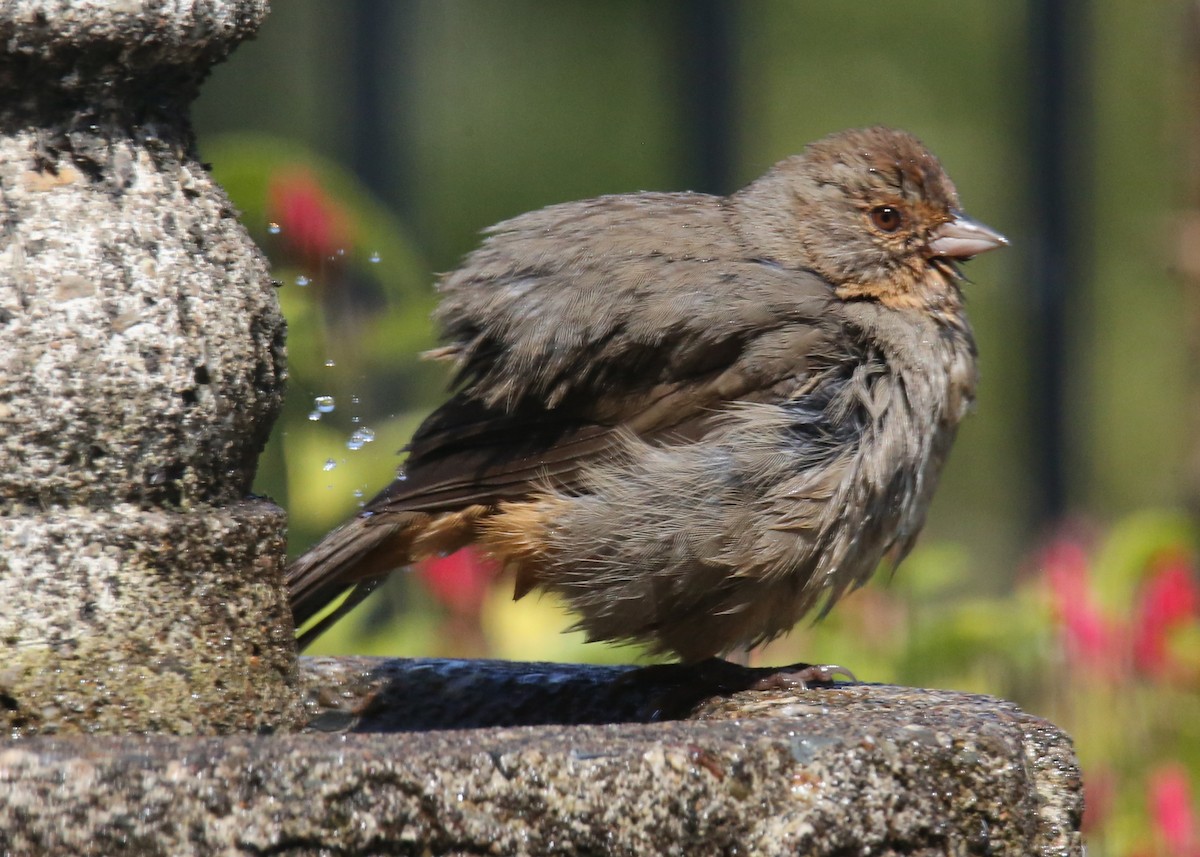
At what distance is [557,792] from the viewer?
2.05m

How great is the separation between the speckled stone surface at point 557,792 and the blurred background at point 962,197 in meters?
2.38

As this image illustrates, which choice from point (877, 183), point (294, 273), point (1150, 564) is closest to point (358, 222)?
point (294, 273)

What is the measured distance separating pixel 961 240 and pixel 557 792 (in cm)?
258

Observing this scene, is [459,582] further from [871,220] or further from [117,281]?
[117,281]

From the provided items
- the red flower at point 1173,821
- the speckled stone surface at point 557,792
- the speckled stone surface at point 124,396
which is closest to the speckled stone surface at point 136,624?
the speckled stone surface at point 124,396

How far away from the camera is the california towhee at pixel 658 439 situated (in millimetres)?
3584

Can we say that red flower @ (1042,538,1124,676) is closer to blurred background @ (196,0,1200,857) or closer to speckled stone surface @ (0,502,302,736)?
blurred background @ (196,0,1200,857)

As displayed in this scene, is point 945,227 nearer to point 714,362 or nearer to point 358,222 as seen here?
point 714,362

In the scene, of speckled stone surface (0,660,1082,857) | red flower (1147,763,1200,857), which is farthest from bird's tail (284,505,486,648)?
red flower (1147,763,1200,857)

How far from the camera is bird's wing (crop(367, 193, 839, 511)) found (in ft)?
11.9

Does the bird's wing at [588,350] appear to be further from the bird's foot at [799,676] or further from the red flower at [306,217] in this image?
the red flower at [306,217]

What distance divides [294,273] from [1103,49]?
5905 mm

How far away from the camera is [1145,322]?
9.86m

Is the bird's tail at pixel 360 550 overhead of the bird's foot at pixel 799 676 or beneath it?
overhead
